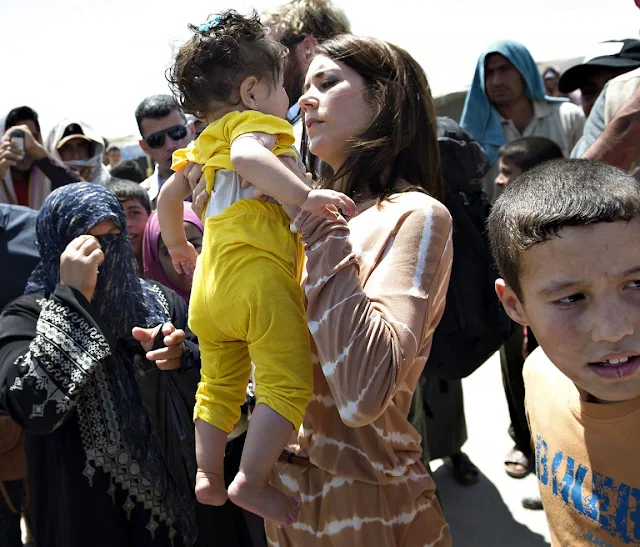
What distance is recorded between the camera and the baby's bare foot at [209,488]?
1847 millimetres

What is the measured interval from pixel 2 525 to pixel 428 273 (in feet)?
8.27

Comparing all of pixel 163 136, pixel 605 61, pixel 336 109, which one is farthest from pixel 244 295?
pixel 163 136

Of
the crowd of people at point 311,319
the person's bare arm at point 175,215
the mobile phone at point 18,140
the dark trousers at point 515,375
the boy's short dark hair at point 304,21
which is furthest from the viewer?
the mobile phone at point 18,140

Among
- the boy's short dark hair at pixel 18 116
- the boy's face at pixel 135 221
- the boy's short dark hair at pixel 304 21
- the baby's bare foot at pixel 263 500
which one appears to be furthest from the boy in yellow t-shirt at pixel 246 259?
the boy's short dark hair at pixel 18 116

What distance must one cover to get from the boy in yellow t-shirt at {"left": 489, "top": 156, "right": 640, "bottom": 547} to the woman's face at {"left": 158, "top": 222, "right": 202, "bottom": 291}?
6.62 ft

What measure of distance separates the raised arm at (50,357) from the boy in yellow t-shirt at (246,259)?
2.08 feet

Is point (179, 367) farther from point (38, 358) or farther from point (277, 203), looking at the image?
point (277, 203)

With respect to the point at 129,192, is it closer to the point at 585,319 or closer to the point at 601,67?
the point at 601,67

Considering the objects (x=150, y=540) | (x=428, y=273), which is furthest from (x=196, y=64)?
(x=150, y=540)

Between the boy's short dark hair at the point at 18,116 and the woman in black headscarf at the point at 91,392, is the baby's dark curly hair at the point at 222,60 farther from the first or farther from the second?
the boy's short dark hair at the point at 18,116

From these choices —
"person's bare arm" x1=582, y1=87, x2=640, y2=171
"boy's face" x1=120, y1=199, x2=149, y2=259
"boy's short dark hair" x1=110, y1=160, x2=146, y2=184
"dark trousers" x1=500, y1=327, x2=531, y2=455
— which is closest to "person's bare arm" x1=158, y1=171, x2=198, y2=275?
"person's bare arm" x1=582, y1=87, x2=640, y2=171

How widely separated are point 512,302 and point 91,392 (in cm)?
157

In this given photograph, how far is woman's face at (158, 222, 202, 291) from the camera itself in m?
3.38

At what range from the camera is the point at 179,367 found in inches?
97.4
